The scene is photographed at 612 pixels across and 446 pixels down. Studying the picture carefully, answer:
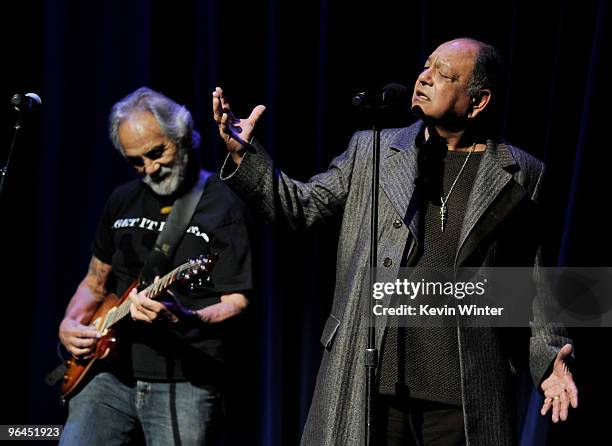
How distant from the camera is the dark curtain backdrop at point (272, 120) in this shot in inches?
146

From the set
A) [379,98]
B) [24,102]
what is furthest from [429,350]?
[24,102]

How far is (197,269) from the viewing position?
285cm

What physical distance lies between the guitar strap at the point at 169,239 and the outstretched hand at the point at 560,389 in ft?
4.82

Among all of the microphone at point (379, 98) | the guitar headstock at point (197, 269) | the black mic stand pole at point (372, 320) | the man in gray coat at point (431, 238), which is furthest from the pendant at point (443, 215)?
the guitar headstock at point (197, 269)

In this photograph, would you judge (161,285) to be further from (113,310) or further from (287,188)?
(287,188)

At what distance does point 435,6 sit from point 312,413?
2232mm

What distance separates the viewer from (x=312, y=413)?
2340mm

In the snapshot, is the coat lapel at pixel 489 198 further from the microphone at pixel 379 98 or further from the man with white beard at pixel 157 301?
the man with white beard at pixel 157 301

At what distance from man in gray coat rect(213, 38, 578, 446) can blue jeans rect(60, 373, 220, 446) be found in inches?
26.8

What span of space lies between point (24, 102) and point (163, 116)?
761mm

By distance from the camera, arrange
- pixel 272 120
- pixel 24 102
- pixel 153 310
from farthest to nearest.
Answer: pixel 272 120 < pixel 153 310 < pixel 24 102

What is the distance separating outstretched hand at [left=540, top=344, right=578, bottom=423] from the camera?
7.30ft

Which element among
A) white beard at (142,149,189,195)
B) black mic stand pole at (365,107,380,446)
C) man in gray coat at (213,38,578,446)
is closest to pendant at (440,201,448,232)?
man in gray coat at (213,38,578,446)

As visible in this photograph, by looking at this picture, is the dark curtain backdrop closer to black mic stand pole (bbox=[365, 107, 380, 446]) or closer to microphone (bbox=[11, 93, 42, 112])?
microphone (bbox=[11, 93, 42, 112])
